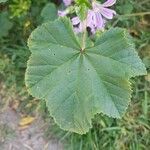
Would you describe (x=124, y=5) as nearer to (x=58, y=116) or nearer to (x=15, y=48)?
(x=15, y=48)

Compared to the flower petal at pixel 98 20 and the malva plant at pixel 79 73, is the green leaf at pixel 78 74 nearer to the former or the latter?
the malva plant at pixel 79 73

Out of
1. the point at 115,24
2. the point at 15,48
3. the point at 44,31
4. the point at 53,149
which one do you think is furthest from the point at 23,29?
the point at 44,31

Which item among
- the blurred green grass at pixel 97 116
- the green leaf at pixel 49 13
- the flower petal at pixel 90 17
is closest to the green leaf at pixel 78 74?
the flower petal at pixel 90 17

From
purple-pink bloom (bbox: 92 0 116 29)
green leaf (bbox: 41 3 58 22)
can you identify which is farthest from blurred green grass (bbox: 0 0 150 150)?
purple-pink bloom (bbox: 92 0 116 29)

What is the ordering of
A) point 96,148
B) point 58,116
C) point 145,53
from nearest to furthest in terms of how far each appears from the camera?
point 58,116 < point 96,148 < point 145,53

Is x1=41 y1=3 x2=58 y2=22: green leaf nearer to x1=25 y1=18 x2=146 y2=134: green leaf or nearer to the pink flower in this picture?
the pink flower

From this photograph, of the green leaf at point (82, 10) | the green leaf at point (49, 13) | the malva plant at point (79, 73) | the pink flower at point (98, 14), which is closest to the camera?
the green leaf at point (82, 10)

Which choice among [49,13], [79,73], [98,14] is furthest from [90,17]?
[49,13]
